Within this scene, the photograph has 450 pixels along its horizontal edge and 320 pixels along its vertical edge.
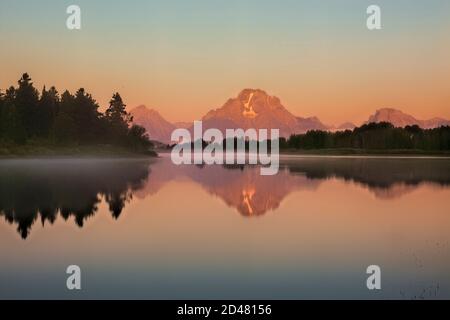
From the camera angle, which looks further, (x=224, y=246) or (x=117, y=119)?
(x=117, y=119)

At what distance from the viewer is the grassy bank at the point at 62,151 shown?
126406 millimetres

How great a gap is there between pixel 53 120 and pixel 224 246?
143300 millimetres

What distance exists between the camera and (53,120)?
5876 inches

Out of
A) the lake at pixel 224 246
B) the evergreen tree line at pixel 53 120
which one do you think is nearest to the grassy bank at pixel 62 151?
the evergreen tree line at pixel 53 120

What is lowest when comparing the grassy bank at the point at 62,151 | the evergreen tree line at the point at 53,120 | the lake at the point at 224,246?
the lake at the point at 224,246

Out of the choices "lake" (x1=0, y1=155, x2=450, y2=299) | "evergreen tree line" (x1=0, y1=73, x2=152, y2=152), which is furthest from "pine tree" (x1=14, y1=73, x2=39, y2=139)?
"lake" (x1=0, y1=155, x2=450, y2=299)

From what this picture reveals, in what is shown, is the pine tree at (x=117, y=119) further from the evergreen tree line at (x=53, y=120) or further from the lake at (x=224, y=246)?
the lake at (x=224, y=246)

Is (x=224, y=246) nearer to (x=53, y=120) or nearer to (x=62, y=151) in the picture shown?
(x=62, y=151)

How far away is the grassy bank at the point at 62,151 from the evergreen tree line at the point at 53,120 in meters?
2.24

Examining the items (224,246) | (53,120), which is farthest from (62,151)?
(224,246)

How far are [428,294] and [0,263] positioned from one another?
1607cm

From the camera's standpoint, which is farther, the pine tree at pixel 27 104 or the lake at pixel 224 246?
the pine tree at pixel 27 104

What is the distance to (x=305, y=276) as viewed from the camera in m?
15.7
